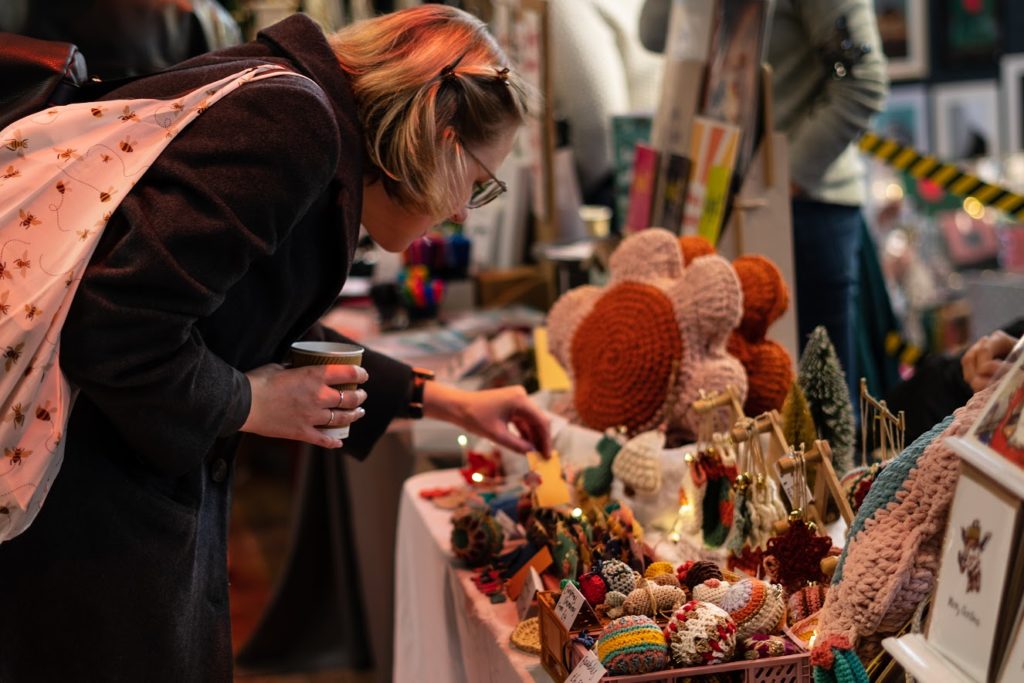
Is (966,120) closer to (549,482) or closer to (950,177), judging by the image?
(950,177)

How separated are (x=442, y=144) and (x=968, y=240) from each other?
11.5 feet

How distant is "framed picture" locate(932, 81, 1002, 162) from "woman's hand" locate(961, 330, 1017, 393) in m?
4.17

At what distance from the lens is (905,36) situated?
5.46m

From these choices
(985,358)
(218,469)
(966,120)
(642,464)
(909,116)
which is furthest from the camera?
(909,116)

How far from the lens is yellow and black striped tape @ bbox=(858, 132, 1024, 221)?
2905mm

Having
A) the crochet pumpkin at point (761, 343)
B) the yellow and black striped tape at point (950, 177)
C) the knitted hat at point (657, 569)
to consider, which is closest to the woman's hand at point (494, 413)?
the crochet pumpkin at point (761, 343)

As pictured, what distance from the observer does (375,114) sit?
1215 mm

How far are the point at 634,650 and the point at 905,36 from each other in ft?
16.7

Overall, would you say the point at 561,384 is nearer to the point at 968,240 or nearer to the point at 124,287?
the point at 124,287

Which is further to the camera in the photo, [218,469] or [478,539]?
[478,539]

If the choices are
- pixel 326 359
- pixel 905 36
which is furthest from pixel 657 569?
pixel 905 36

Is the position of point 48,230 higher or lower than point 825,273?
higher

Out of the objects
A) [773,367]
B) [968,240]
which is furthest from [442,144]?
[968,240]

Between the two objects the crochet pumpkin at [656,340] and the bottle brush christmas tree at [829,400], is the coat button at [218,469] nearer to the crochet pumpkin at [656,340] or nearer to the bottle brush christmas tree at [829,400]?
the crochet pumpkin at [656,340]
